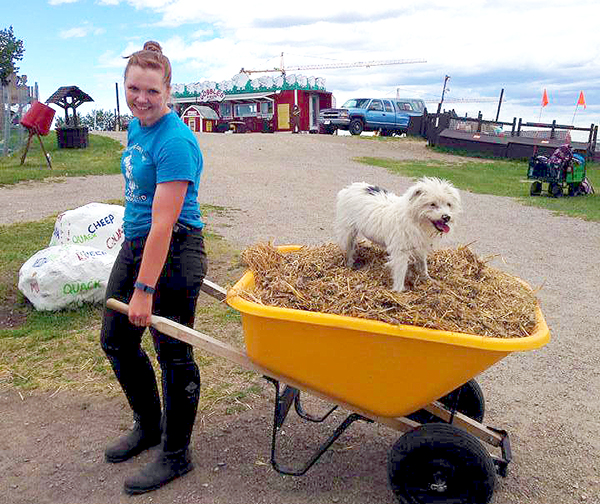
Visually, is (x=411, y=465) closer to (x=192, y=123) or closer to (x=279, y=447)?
(x=279, y=447)

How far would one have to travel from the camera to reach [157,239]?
90.0 inches

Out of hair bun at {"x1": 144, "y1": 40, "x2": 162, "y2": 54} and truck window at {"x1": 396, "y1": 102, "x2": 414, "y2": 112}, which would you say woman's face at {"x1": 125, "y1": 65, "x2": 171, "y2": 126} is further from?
truck window at {"x1": 396, "y1": 102, "x2": 414, "y2": 112}

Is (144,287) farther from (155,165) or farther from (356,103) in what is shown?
(356,103)

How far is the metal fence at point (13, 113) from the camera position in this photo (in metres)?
14.5

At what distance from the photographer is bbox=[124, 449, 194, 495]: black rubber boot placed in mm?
2667

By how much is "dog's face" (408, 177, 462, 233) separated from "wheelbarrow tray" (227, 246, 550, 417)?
58cm

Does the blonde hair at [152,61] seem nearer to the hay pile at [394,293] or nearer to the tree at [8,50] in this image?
the hay pile at [394,293]

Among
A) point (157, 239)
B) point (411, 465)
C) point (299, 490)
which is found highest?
point (157, 239)

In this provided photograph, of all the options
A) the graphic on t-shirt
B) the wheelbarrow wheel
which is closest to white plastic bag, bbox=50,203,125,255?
the graphic on t-shirt

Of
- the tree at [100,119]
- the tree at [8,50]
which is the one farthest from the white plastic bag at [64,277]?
the tree at [100,119]

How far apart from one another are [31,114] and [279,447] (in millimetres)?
11926

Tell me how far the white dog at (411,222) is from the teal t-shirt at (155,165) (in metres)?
0.86

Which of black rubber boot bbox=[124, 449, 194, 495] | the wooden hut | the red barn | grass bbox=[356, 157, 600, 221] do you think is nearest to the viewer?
black rubber boot bbox=[124, 449, 194, 495]

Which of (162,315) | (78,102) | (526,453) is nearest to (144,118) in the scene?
(162,315)
